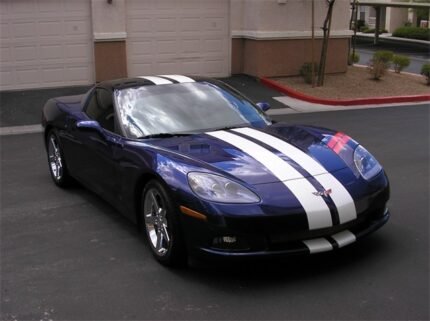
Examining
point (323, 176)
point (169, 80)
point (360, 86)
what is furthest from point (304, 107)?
point (323, 176)

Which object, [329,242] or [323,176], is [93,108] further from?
[329,242]

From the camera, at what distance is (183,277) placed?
4.18 meters

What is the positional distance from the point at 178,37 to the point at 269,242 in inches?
466

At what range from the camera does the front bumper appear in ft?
12.7

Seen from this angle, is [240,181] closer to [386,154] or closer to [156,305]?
[156,305]

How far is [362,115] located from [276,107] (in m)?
2.01

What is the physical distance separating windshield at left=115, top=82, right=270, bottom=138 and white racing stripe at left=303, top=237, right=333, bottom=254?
1608mm

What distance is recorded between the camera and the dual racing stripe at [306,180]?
155 inches

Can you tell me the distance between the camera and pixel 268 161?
4.30 meters

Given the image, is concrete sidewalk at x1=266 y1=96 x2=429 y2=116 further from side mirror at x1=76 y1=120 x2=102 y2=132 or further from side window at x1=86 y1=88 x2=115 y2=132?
side mirror at x1=76 y1=120 x2=102 y2=132

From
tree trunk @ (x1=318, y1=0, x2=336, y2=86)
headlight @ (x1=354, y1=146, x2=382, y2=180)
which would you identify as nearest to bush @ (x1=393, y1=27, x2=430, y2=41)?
tree trunk @ (x1=318, y1=0, x2=336, y2=86)

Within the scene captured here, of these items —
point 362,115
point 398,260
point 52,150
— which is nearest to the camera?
point 398,260

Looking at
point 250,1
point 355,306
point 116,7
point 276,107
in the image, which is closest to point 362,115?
point 276,107

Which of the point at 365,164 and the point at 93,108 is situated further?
the point at 93,108
